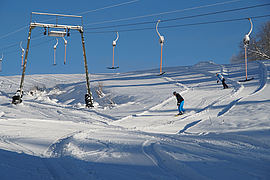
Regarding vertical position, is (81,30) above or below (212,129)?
above

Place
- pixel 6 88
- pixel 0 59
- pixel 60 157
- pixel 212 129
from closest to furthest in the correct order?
pixel 60 157 < pixel 212 129 < pixel 0 59 < pixel 6 88

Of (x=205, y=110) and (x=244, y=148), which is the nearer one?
(x=244, y=148)

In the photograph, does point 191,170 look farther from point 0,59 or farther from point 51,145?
point 0,59

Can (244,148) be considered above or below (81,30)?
below

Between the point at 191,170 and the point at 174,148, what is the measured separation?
170 centimetres

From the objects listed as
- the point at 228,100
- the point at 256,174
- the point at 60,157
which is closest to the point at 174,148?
the point at 256,174

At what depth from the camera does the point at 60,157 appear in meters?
5.25

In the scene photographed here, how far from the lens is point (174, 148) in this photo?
5934 millimetres

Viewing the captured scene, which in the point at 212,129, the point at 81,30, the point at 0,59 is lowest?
the point at 212,129

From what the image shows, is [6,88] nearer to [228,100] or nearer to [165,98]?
[165,98]

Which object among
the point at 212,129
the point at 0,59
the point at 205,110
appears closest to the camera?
the point at 212,129

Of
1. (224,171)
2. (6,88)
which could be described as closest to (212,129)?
(224,171)

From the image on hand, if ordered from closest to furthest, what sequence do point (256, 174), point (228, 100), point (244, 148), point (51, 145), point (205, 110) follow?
point (256, 174) < point (244, 148) < point (51, 145) < point (205, 110) < point (228, 100)

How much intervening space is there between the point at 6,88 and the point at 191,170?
3434 cm
